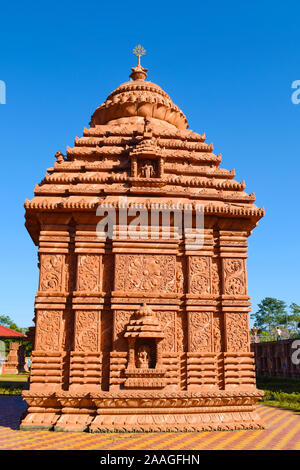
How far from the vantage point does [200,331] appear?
1037cm

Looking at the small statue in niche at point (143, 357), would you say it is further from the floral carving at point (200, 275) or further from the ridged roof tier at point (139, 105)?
the ridged roof tier at point (139, 105)

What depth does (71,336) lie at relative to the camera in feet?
33.5

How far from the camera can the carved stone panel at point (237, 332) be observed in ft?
34.1

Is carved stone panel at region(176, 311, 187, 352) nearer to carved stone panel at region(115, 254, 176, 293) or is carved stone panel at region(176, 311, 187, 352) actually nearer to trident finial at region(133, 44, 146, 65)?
carved stone panel at region(115, 254, 176, 293)

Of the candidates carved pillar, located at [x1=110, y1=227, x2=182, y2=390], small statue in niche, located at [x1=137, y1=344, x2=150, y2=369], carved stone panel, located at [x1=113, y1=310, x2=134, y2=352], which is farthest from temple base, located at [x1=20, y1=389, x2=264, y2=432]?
carved stone panel, located at [x1=113, y1=310, x2=134, y2=352]

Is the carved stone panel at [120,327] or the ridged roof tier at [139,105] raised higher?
the ridged roof tier at [139,105]

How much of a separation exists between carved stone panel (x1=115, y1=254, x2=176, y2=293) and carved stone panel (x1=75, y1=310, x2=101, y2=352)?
0.97 metres

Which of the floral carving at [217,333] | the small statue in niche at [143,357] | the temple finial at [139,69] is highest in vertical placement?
the temple finial at [139,69]

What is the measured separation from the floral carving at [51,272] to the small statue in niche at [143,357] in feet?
8.80

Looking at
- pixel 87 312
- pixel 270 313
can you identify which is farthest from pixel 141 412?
pixel 270 313

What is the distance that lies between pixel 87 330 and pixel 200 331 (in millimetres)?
2967

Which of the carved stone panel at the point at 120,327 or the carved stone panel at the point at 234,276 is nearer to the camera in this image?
the carved stone panel at the point at 120,327

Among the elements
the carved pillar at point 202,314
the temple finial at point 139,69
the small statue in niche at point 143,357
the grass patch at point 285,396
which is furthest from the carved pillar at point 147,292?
the temple finial at point 139,69

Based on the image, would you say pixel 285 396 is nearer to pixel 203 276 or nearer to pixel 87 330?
pixel 203 276
